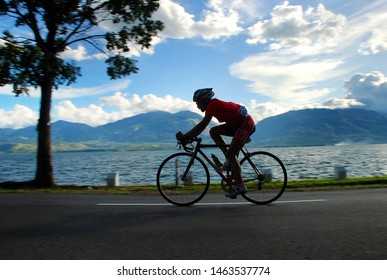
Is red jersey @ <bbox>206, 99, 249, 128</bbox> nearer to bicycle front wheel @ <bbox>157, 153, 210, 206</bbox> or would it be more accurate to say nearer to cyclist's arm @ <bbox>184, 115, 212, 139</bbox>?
cyclist's arm @ <bbox>184, 115, 212, 139</bbox>

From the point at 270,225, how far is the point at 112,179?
40.1 feet

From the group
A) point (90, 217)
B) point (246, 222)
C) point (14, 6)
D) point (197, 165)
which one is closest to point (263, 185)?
point (197, 165)

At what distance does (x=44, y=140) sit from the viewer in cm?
1470

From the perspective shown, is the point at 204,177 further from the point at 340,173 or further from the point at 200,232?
the point at 340,173

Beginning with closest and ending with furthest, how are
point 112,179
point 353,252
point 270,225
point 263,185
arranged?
point 353,252
point 270,225
point 263,185
point 112,179

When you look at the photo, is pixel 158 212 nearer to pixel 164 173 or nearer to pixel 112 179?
pixel 164 173

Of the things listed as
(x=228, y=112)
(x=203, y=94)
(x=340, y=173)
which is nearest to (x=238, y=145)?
(x=228, y=112)

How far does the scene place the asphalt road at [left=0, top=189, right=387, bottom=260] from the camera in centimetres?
359

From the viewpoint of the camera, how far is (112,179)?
1595 centimetres

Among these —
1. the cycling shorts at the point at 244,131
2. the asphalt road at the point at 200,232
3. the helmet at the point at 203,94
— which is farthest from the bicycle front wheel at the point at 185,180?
the helmet at the point at 203,94

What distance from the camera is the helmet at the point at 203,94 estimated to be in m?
6.48

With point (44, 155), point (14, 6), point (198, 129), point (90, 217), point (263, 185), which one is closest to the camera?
point (90, 217)

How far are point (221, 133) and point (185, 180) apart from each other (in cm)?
137

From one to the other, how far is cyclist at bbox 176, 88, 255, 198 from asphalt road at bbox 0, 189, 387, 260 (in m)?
0.78
